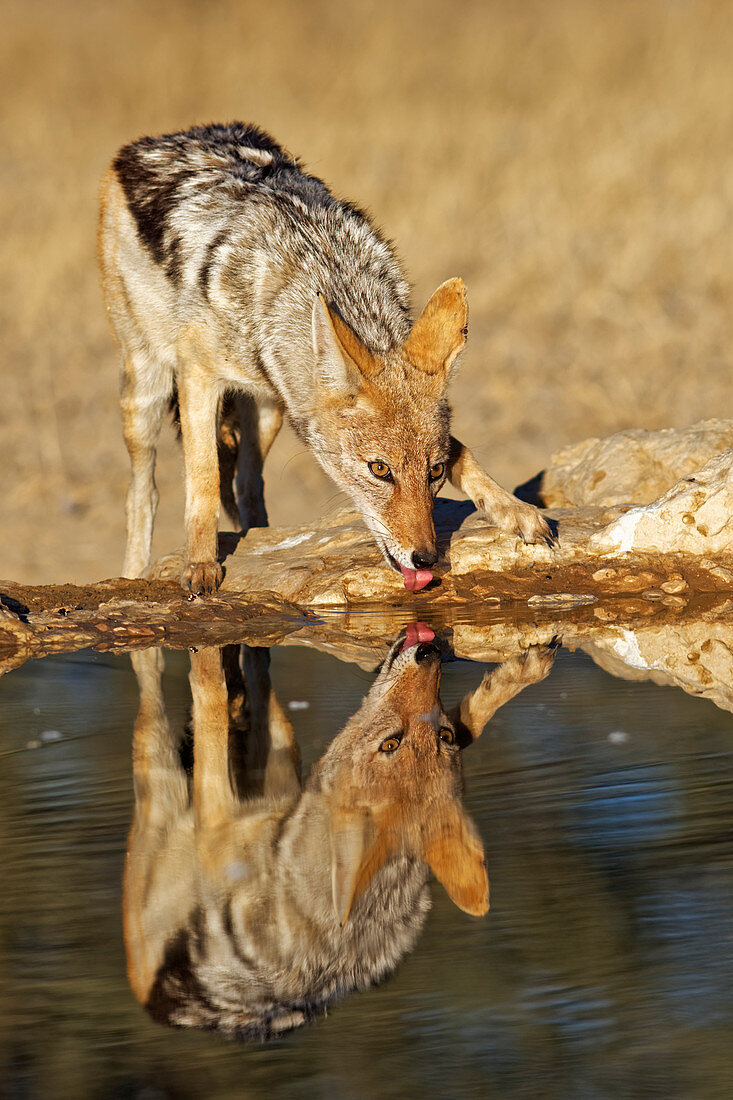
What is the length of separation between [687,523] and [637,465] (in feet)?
4.69

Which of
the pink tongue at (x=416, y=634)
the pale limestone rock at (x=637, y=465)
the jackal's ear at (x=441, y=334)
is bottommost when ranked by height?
the pink tongue at (x=416, y=634)

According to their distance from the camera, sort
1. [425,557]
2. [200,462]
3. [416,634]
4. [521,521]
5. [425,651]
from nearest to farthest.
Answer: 1. [425,651]
2. [416,634]
3. [425,557]
4. [521,521]
5. [200,462]

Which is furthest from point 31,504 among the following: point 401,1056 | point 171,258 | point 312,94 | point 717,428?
point 401,1056

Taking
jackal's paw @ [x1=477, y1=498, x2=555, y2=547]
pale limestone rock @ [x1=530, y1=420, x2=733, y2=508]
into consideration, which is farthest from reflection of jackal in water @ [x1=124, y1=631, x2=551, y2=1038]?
pale limestone rock @ [x1=530, y1=420, x2=733, y2=508]

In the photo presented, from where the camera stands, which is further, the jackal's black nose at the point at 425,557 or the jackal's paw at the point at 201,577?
the jackal's paw at the point at 201,577

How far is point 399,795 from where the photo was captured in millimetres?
3457

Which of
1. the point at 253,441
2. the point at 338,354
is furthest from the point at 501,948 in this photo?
the point at 253,441

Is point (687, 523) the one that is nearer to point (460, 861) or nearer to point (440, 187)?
point (460, 861)

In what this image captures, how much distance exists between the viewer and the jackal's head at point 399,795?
2.95m

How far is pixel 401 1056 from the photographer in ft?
7.40

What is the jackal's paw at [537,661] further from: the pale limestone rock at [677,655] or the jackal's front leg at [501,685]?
the pale limestone rock at [677,655]

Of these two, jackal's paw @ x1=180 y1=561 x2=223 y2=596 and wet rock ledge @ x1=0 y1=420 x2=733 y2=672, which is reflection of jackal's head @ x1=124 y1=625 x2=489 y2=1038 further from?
jackal's paw @ x1=180 y1=561 x2=223 y2=596

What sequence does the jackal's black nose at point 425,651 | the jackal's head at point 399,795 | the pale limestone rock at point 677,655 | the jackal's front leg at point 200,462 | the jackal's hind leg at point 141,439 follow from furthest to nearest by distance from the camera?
the jackal's hind leg at point 141,439 < the jackal's front leg at point 200,462 < the jackal's black nose at point 425,651 < the pale limestone rock at point 677,655 < the jackal's head at point 399,795

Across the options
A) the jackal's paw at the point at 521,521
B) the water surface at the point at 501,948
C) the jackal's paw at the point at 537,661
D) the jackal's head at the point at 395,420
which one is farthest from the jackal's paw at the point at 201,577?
the water surface at the point at 501,948
